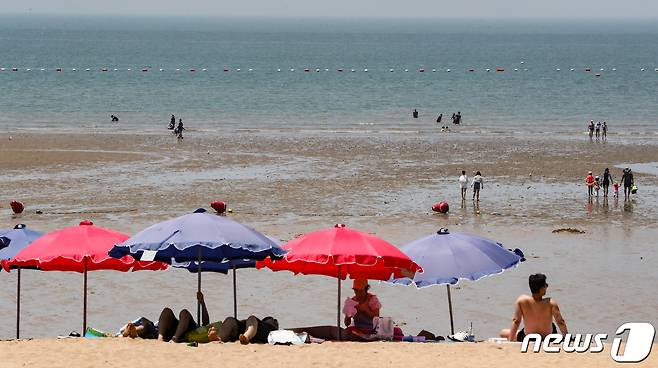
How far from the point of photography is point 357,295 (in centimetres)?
1847

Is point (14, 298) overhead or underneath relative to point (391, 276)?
underneath

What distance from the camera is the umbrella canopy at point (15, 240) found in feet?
65.3

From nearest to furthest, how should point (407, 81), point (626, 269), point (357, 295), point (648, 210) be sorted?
point (357, 295), point (626, 269), point (648, 210), point (407, 81)

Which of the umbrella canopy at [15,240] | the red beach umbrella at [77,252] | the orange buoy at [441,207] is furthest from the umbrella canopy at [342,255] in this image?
the orange buoy at [441,207]

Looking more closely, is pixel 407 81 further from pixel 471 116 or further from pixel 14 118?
pixel 14 118

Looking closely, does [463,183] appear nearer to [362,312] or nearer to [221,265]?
[221,265]

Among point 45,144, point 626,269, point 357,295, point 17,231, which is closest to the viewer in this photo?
point 357,295

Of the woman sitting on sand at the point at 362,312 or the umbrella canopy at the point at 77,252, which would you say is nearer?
the woman sitting on sand at the point at 362,312

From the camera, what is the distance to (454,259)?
19375 millimetres

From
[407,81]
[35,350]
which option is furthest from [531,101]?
[35,350]

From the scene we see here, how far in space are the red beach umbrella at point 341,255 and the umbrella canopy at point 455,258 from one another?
1.51 feet

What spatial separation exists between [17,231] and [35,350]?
4.29 metres

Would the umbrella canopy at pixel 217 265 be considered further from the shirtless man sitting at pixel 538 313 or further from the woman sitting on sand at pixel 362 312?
the shirtless man sitting at pixel 538 313

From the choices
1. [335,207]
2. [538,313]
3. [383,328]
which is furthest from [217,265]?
[335,207]
